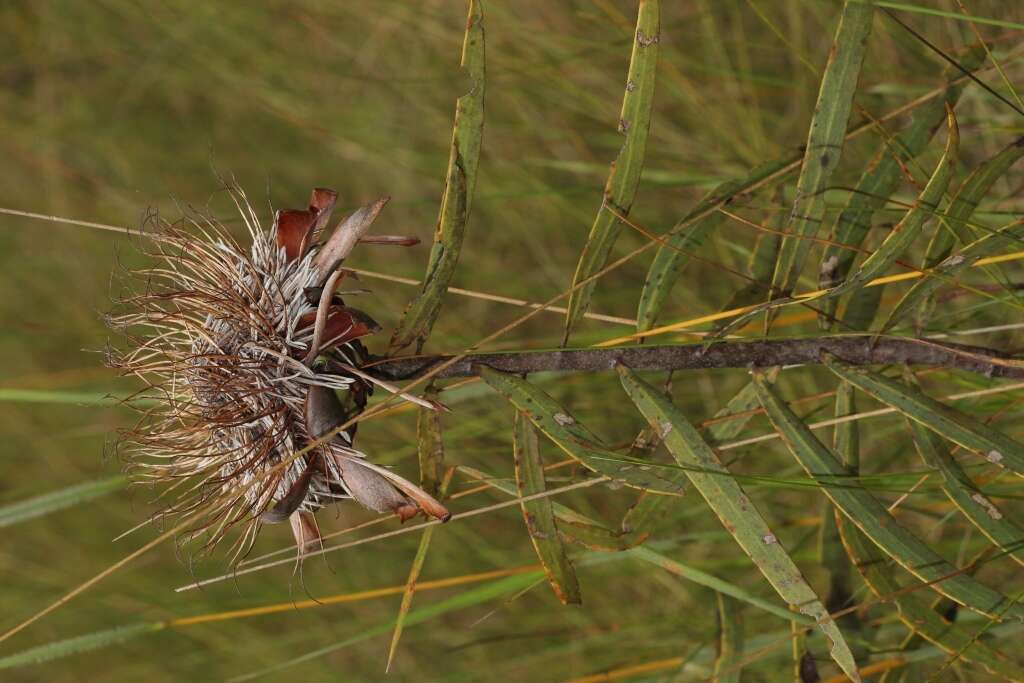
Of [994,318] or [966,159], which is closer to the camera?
[994,318]

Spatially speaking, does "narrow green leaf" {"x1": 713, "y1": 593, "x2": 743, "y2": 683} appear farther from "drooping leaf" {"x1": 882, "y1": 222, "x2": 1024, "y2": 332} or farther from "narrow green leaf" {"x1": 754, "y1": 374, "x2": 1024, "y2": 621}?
"drooping leaf" {"x1": 882, "y1": 222, "x2": 1024, "y2": 332}

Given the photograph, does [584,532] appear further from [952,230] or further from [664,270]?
[952,230]

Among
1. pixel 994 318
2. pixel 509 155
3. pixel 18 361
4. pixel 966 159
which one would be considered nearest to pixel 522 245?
pixel 509 155

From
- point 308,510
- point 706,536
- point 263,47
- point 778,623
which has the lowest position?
point 778,623

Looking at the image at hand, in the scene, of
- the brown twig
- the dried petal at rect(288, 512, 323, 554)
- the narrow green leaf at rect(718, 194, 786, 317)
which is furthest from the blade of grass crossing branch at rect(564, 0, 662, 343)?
the dried petal at rect(288, 512, 323, 554)

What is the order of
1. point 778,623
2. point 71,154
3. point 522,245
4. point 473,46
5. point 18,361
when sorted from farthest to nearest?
point 18,361 < point 71,154 < point 522,245 < point 778,623 < point 473,46

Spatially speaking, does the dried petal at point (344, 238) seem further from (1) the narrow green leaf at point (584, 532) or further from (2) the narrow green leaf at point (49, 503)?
(2) the narrow green leaf at point (49, 503)

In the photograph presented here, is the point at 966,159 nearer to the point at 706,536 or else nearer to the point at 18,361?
the point at 706,536

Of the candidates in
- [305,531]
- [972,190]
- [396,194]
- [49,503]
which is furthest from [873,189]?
[396,194]
